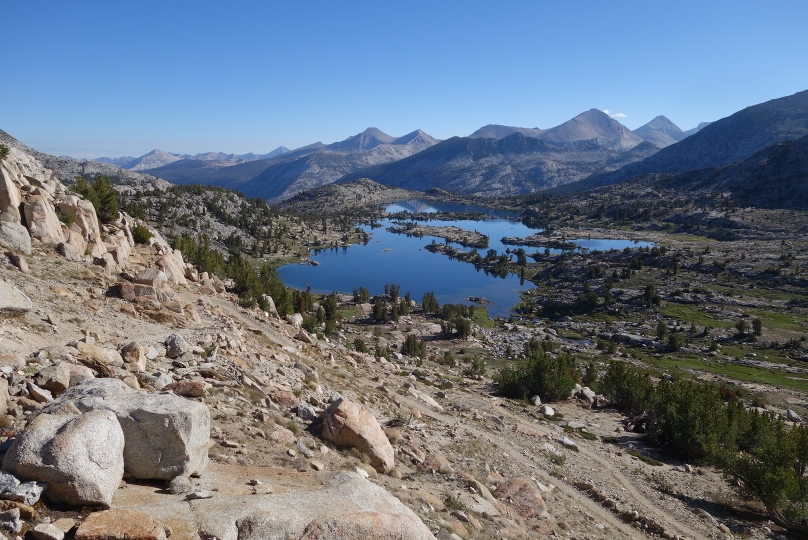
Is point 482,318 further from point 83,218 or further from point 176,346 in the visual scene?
point 176,346

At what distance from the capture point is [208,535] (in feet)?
24.3

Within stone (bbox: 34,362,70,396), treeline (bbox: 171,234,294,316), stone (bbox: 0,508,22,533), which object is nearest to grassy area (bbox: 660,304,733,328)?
treeline (bbox: 171,234,294,316)

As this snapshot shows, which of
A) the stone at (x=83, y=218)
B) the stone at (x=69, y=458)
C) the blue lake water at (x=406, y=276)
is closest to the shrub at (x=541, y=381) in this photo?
the stone at (x=83, y=218)

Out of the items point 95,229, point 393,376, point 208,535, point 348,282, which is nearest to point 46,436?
point 208,535

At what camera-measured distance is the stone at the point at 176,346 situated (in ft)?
56.2

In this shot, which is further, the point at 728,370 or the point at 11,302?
the point at 728,370

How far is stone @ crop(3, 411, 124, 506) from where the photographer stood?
289 inches

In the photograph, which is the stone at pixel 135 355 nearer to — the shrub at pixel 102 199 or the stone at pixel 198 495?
the stone at pixel 198 495

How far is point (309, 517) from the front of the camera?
8234 mm

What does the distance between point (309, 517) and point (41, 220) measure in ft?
82.0

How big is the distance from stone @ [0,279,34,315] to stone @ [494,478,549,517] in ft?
53.4

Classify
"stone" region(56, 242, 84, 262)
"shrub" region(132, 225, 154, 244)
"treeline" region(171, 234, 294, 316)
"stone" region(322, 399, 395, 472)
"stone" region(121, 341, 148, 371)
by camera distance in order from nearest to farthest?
1. "stone" region(322, 399, 395, 472)
2. "stone" region(121, 341, 148, 371)
3. "stone" region(56, 242, 84, 262)
4. "shrub" region(132, 225, 154, 244)
5. "treeline" region(171, 234, 294, 316)

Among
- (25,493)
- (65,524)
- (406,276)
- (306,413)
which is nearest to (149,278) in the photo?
(306,413)

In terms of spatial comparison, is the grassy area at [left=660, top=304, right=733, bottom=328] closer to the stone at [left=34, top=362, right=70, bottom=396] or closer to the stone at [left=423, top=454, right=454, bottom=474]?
the stone at [left=423, top=454, right=454, bottom=474]
